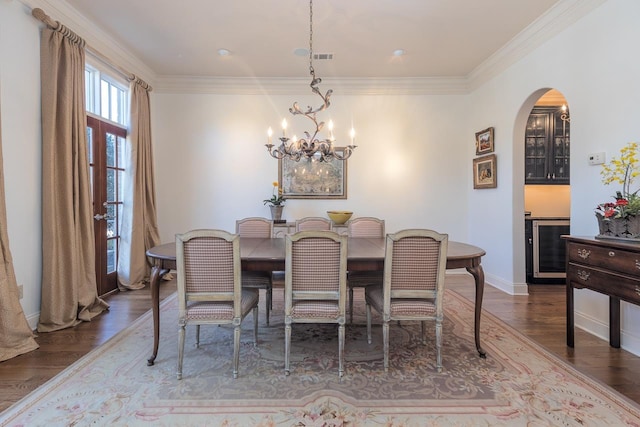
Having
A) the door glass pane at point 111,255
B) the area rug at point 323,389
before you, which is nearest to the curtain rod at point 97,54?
the door glass pane at point 111,255

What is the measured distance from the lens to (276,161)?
15.8 ft

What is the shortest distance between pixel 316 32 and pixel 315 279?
276 centimetres

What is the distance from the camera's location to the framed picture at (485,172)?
4.19 meters

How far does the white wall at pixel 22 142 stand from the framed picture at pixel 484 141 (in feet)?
16.7

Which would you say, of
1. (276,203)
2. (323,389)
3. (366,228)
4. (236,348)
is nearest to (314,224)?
(366,228)

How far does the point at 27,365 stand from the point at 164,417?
1296mm

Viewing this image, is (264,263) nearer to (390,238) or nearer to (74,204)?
(390,238)

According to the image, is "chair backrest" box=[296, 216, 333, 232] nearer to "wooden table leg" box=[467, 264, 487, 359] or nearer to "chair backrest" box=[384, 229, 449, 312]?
"chair backrest" box=[384, 229, 449, 312]

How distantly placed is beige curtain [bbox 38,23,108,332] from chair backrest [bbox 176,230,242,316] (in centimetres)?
163

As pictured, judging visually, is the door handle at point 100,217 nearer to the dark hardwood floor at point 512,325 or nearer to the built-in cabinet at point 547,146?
the dark hardwood floor at point 512,325

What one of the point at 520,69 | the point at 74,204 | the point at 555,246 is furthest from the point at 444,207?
the point at 74,204

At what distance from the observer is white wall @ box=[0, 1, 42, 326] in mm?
2469

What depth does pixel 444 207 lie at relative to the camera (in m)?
4.89

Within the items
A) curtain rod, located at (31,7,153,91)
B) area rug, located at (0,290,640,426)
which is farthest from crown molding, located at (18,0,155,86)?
area rug, located at (0,290,640,426)
